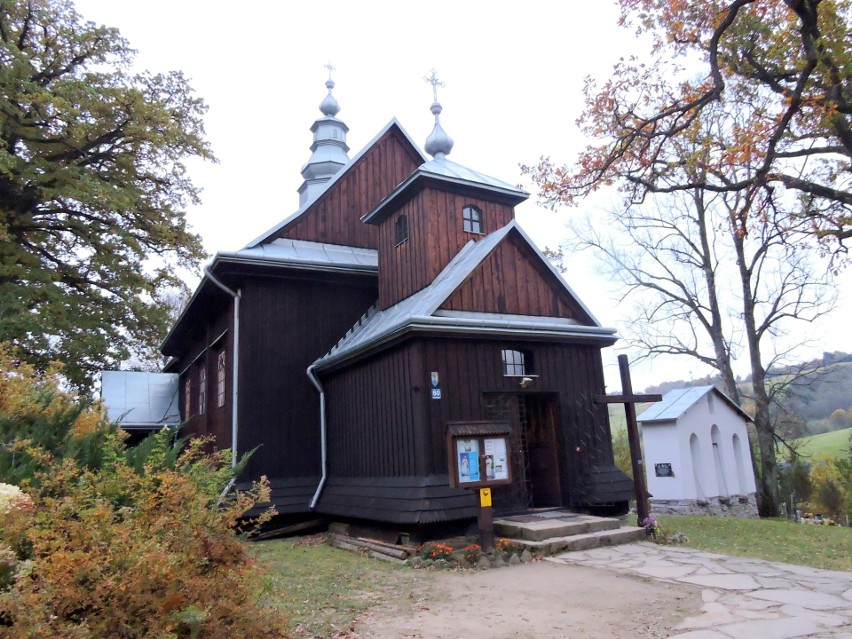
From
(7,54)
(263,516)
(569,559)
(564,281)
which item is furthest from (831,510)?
(7,54)

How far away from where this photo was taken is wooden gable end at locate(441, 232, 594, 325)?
10695 mm

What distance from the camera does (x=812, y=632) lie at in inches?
192

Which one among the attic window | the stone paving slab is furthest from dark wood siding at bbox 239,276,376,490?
the stone paving slab

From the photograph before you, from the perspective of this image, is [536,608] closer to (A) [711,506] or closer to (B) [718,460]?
(A) [711,506]

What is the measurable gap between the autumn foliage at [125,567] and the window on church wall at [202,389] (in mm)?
11771

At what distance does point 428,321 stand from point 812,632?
19.7ft

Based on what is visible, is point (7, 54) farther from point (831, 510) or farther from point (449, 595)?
point (831, 510)

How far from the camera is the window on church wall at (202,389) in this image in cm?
1589

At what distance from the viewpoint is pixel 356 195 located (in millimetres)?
15602

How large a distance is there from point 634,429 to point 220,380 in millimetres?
9062

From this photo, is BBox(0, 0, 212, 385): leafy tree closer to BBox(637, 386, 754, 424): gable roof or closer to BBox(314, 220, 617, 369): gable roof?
BBox(314, 220, 617, 369): gable roof

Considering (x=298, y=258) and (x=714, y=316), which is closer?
(x=298, y=258)

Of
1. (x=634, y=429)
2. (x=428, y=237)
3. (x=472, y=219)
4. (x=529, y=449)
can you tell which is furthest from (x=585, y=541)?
(x=472, y=219)

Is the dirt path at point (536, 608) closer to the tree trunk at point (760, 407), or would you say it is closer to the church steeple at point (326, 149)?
the tree trunk at point (760, 407)
